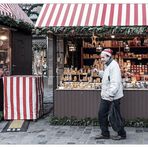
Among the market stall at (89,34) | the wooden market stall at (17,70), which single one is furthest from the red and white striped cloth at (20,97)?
the market stall at (89,34)

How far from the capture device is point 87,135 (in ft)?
27.7

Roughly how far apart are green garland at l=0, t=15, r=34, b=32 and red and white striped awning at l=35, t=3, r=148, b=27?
47.7 inches

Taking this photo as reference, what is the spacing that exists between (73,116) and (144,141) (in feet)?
7.26

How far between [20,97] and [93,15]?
260 centimetres

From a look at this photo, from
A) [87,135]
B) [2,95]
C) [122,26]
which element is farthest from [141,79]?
[2,95]

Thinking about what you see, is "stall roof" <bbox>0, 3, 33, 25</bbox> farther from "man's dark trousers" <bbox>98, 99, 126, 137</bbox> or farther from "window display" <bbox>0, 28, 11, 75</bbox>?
"man's dark trousers" <bbox>98, 99, 126, 137</bbox>

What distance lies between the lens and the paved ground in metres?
7.90

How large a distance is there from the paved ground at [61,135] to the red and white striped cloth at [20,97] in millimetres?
396

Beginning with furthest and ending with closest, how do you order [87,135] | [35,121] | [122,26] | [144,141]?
[35,121] < [122,26] < [87,135] < [144,141]

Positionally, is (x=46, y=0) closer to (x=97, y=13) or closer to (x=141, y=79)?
(x=97, y=13)

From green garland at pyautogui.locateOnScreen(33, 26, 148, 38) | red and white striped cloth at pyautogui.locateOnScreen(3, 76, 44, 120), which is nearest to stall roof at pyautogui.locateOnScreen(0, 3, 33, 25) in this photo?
red and white striped cloth at pyautogui.locateOnScreen(3, 76, 44, 120)

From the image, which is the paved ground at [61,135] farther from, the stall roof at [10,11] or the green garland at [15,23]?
the stall roof at [10,11]

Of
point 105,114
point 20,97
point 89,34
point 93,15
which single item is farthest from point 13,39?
point 105,114

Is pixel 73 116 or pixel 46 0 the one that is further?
pixel 46 0
